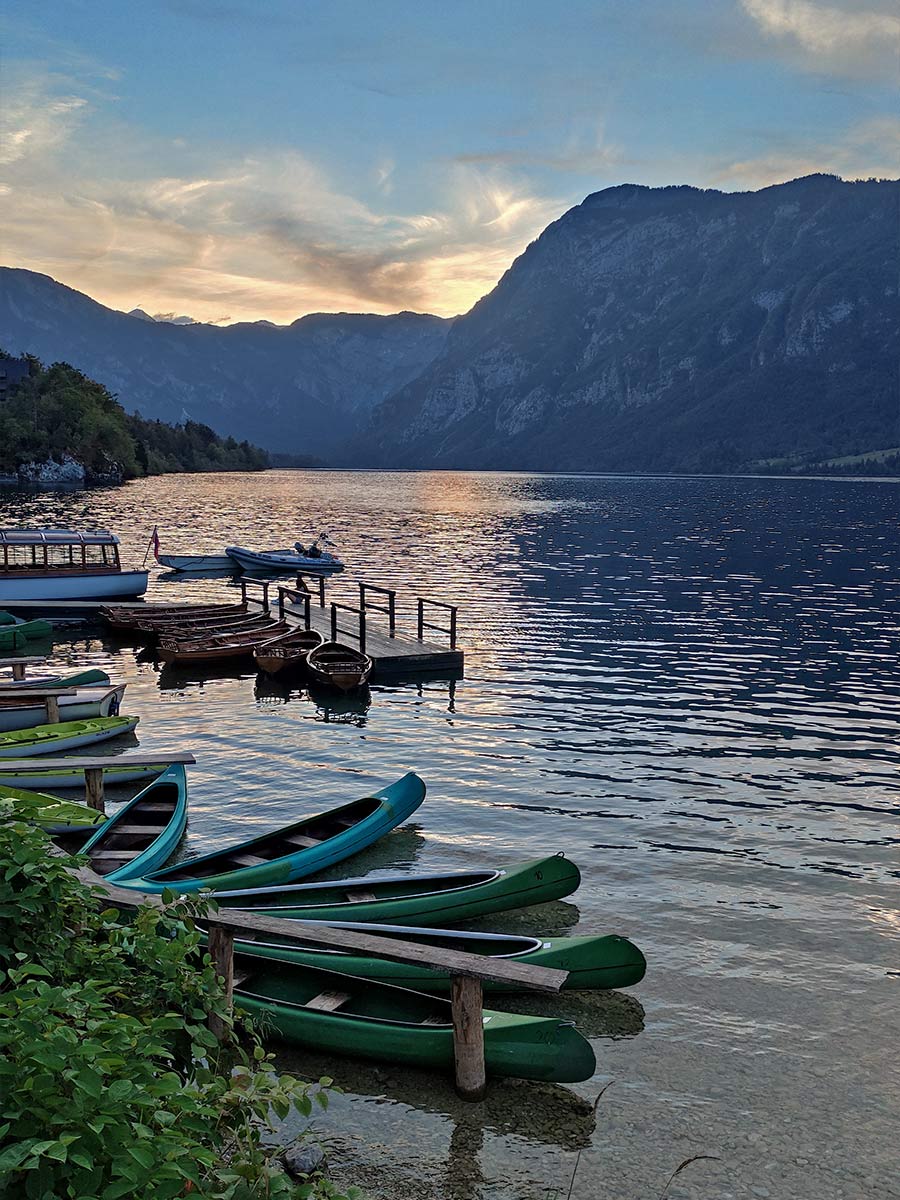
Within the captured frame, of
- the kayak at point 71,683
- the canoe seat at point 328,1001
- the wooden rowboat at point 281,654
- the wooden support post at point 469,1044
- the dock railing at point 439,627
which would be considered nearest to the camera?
the wooden support post at point 469,1044

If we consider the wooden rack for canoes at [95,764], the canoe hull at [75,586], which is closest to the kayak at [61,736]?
the wooden rack for canoes at [95,764]

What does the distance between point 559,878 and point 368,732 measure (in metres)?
13.7

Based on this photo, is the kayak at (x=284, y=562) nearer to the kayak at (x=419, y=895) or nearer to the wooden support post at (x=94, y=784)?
the wooden support post at (x=94, y=784)

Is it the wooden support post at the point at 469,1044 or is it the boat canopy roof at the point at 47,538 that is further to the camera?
the boat canopy roof at the point at 47,538

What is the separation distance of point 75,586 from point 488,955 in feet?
142

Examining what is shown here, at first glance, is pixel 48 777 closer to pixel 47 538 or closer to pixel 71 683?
pixel 71 683

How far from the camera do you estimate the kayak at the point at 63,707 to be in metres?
24.2

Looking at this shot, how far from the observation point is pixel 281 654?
33.4m

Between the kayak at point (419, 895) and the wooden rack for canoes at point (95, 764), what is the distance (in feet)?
20.7

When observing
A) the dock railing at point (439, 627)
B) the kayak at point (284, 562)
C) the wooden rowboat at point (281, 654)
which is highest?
the kayak at point (284, 562)

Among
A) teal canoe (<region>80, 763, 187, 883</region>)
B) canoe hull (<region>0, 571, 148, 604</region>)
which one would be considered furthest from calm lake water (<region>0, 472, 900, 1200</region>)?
canoe hull (<region>0, 571, 148, 604</region>)

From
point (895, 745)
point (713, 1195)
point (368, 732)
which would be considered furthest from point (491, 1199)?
point (895, 745)

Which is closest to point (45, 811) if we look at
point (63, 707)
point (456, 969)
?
point (456, 969)

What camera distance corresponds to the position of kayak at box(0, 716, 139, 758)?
21.6m
